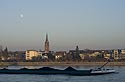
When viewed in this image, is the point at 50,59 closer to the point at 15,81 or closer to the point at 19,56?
the point at 19,56

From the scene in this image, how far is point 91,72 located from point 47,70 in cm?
779

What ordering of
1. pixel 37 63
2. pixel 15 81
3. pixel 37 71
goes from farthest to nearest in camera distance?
pixel 37 63
pixel 37 71
pixel 15 81

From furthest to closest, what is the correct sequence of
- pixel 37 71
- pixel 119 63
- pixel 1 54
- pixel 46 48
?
pixel 46 48
pixel 1 54
pixel 119 63
pixel 37 71

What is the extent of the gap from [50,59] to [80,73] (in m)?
60.5

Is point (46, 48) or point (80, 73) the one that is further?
point (46, 48)

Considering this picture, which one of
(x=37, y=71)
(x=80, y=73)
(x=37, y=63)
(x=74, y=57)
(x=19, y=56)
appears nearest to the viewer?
(x=80, y=73)

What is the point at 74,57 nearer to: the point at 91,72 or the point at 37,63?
the point at 37,63

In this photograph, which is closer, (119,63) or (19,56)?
(119,63)

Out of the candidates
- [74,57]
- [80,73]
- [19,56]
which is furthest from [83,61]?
[80,73]

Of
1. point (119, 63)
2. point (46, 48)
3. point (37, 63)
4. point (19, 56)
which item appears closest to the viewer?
point (119, 63)

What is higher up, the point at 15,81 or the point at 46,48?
the point at 46,48

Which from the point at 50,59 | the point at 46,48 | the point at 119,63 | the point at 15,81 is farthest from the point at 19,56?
the point at 15,81

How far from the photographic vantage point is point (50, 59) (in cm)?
12169

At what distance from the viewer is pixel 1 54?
131500mm
